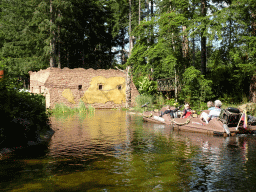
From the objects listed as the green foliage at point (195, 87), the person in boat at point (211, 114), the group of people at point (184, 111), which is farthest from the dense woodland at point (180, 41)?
the person in boat at point (211, 114)

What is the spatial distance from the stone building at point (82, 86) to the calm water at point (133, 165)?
1940 centimetres

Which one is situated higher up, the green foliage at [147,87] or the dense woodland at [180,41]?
the dense woodland at [180,41]

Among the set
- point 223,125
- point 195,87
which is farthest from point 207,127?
point 195,87

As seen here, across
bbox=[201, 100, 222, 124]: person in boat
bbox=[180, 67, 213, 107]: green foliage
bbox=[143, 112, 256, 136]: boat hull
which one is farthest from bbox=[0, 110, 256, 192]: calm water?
bbox=[180, 67, 213, 107]: green foliage

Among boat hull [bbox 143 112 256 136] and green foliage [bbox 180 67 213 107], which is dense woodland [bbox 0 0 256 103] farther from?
boat hull [bbox 143 112 256 136]

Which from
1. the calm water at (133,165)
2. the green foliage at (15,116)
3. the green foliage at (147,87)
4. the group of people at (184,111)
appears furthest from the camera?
the green foliage at (147,87)

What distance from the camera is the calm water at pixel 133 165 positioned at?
6.25 m

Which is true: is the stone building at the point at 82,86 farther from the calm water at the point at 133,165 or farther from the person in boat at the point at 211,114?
the person in boat at the point at 211,114

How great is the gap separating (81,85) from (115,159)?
79.8ft

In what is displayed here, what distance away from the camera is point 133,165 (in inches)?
310

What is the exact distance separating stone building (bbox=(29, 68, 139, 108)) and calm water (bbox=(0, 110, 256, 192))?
764 inches

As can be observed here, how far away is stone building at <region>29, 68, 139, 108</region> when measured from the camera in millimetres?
31016

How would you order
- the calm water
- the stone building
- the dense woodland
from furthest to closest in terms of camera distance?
the stone building
the dense woodland
the calm water

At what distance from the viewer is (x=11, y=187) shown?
6.11 metres
